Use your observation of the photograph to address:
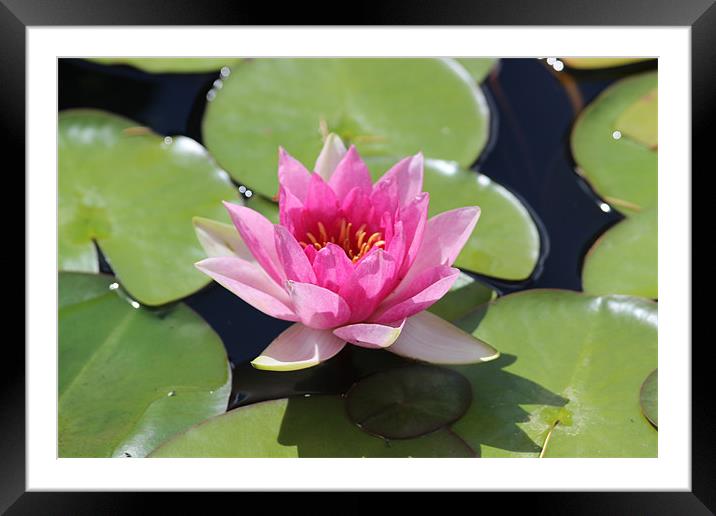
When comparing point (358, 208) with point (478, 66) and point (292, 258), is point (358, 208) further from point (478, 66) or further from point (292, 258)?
point (478, 66)

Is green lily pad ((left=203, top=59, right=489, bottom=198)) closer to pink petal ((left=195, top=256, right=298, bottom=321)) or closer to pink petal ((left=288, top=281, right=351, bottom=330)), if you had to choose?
pink petal ((left=195, top=256, right=298, bottom=321))

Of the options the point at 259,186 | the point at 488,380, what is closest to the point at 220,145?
the point at 259,186

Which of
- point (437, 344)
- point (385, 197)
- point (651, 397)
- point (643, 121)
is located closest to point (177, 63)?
point (385, 197)

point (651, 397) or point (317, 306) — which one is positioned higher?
point (317, 306)

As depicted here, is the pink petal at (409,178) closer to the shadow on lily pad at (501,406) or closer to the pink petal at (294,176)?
the pink petal at (294,176)

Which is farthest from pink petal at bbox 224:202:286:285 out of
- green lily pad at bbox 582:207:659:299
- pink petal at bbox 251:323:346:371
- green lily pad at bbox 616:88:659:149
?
green lily pad at bbox 616:88:659:149
